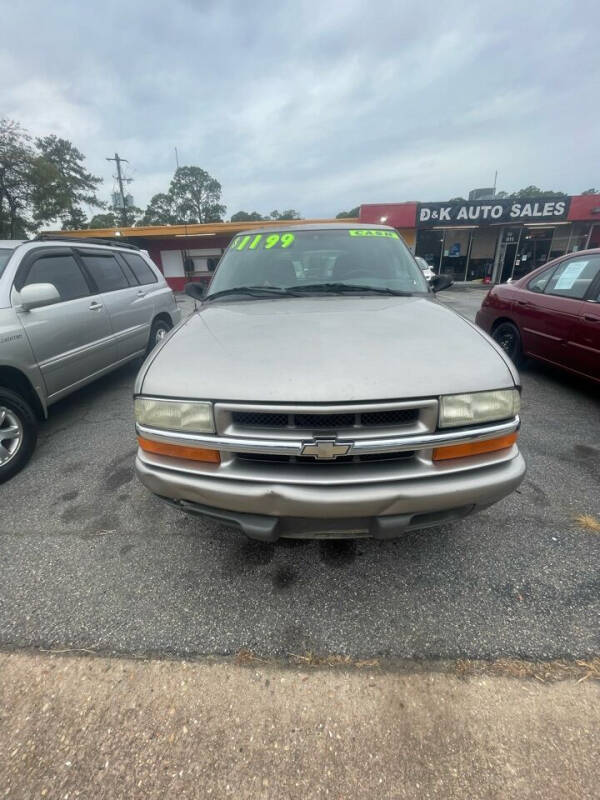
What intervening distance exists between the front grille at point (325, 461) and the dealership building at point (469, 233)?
1906cm

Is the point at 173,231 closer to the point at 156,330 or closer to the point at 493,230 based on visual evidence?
the point at 493,230

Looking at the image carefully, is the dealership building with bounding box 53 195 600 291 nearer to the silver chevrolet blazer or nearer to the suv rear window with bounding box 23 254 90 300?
the suv rear window with bounding box 23 254 90 300

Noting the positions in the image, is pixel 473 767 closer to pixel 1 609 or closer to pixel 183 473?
pixel 183 473

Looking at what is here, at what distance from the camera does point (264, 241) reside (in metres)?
3.12

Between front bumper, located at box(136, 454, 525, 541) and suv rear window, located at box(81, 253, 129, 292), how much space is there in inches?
146

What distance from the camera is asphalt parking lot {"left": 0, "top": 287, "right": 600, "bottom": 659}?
5.52ft

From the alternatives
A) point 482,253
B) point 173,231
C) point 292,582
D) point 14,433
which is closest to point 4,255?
point 14,433

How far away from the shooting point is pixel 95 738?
1.35m

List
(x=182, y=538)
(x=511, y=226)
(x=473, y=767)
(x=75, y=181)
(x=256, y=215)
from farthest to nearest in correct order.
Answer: (x=256, y=215)
(x=75, y=181)
(x=511, y=226)
(x=182, y=538)
(x=473, y=767)

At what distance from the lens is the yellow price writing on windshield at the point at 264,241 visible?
9.96 ft

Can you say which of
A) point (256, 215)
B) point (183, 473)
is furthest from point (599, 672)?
point (256, 215)

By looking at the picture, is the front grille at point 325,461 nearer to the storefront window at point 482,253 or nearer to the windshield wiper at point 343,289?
the windshield wiper at point 343,289

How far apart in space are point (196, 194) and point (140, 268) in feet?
209

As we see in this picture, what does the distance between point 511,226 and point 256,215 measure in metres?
56.5
